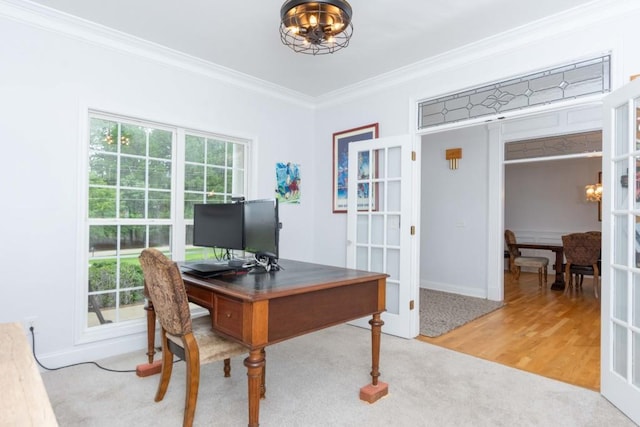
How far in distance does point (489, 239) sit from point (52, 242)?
511 centimetres

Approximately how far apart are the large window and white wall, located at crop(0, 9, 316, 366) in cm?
16

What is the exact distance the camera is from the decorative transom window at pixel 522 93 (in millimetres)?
2602

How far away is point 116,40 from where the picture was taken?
303 cm

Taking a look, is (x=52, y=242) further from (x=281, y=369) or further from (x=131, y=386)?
(x=281, y=369)

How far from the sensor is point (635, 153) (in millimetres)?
2156

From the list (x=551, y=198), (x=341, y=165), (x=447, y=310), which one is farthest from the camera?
(x=551, y=198)

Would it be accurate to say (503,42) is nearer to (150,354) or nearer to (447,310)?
(447,310)

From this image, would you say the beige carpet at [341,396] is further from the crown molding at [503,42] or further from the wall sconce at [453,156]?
the wall sconce at [453,156]

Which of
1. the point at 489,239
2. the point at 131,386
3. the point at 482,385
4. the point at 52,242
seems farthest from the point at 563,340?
the point at 52,242

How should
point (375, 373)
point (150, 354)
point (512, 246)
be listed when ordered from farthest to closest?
point (512, 246) < point (150, 354) < point (375, 373)

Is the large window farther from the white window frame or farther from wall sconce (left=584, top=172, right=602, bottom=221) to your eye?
wall sconce (left=584, top=172, right=602, bottom=221)

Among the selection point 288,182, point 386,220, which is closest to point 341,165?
point 288,182

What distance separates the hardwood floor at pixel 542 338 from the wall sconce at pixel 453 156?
2.16 meters

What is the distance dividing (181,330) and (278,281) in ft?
1.85
